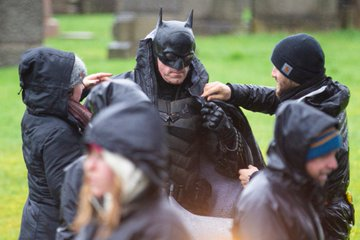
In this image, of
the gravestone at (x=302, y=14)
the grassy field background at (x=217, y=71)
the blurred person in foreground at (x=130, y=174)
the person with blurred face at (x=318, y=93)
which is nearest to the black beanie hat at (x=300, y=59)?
the person with blurred face at (x=318, y=93)

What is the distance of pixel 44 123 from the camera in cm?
535

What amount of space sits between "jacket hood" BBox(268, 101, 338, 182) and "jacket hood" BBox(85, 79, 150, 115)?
0.61 meters

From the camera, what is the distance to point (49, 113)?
17.7 feet

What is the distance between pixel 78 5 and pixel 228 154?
28.4m

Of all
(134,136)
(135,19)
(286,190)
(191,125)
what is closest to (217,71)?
(135,19)

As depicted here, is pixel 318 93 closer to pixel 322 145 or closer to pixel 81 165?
pixel 322 145

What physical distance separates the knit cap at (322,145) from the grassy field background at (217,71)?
427 cm

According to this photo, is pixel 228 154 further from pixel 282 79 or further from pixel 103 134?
pixel 103 134

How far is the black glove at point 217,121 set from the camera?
5684mm

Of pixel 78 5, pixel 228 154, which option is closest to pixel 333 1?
pixel 78 5

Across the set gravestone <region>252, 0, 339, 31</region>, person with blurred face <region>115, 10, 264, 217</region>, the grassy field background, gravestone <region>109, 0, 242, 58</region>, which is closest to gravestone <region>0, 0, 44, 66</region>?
the grassy field background

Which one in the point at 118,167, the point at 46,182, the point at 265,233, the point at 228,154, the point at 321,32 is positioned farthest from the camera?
the point at 321,32

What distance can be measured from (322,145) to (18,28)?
14.2 metres

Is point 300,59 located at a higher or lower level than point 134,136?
lower
